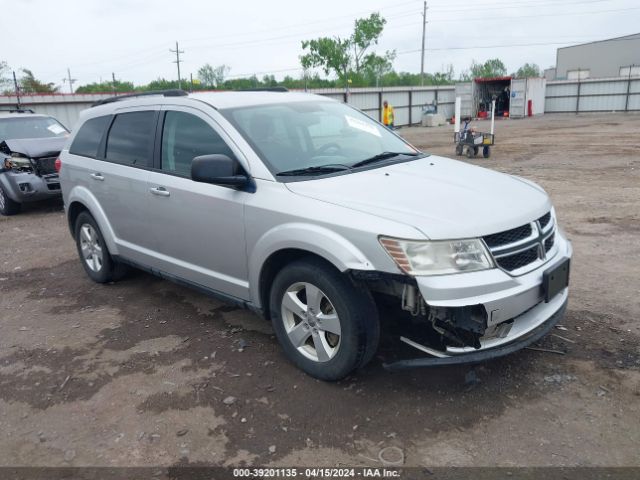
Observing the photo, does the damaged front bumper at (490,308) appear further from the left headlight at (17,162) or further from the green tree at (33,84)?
the green tree at (33,84)

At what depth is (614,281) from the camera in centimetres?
499

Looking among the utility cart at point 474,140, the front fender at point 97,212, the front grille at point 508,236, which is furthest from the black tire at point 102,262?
the utility cart at point 474,140

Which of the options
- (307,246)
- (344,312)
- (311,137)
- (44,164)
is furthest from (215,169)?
(44,164)

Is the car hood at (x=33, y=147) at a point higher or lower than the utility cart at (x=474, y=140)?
higher

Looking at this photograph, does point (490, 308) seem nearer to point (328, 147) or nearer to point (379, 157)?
point (379, 157)

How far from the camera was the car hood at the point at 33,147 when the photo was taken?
935cm

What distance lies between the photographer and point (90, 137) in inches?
Answer: 211

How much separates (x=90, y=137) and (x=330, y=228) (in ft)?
11.2

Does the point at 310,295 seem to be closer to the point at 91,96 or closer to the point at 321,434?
the point at 321,434

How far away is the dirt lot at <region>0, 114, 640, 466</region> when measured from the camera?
2846 mm

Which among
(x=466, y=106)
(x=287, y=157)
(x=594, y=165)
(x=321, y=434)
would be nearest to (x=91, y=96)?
(x=594, y=165)

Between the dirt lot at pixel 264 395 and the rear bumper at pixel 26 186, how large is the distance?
4488 mm

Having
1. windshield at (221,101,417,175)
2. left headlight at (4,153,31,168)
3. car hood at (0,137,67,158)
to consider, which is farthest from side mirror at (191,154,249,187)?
left headlight at (4,153,31,168)

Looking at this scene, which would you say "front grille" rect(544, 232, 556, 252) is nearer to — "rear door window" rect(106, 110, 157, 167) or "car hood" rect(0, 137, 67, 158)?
"rear door window" rect(106, 110, 157, 167)
